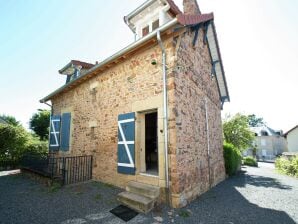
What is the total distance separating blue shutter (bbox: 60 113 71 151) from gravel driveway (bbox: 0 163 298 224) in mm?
2676

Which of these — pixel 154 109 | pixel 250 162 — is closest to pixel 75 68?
pixel 154 109

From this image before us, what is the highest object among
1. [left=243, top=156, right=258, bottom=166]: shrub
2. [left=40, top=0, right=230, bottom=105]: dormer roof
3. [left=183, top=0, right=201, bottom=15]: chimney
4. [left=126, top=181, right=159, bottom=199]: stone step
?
[left=183, top=0, right=201, bottom=15]: chimney

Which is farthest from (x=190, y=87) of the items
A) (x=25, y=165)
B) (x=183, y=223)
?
(x=25, y=165)

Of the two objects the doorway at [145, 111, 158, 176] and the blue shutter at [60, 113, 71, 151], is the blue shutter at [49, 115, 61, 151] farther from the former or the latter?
the doorway at [145, 111, 158, 176]

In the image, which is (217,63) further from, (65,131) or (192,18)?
(65,131)

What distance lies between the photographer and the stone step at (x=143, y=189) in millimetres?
4565

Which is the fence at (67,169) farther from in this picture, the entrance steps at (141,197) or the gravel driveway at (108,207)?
the entrance steps at (141,197)

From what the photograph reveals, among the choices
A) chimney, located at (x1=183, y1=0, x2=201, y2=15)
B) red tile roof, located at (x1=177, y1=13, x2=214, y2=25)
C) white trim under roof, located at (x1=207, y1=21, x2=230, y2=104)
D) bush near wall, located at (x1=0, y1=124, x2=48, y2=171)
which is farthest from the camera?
bush near wall, located at (x1=0, y1=124, x2=48, y2=171)

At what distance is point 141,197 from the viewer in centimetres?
457

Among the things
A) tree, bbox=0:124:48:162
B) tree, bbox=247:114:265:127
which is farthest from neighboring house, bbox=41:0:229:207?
tree, bbox=247:114:265:127

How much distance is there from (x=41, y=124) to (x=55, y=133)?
50.7 feet

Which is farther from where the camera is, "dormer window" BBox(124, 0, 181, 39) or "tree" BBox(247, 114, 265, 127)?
"tree" BBox(247, 114, 265, 127)

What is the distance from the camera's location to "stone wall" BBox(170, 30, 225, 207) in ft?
15.4

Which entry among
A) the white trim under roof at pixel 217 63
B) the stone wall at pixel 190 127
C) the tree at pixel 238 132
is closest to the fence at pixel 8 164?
the stone wall at pixel 190 127
